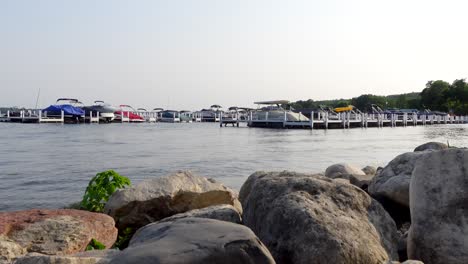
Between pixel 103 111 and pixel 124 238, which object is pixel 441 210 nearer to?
pixel 124 238

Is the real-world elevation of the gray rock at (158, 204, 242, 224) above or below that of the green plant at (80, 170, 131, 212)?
above

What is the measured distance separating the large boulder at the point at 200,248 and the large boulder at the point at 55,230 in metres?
1.68

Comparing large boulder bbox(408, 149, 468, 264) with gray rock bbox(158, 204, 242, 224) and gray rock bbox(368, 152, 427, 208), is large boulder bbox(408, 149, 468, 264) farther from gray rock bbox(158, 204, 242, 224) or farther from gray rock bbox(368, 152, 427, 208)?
gray rock bbox(368, 152, 427, 208)

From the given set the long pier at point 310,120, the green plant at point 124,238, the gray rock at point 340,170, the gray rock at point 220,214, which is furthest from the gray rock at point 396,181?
the long pier at point 310,120

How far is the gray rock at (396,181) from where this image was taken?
6.64 meters

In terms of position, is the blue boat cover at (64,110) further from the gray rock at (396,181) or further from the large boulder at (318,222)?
the large boulder at (318,222)

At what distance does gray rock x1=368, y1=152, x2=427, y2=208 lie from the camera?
6.64 metres

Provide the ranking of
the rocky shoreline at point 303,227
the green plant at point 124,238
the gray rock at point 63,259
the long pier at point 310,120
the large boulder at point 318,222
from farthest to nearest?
the long pier at point 310,120, the green plant at point 124,238, the large boulder at point 318,222, the rocky shoreline at point 303,227, the gray rock at point 63,259

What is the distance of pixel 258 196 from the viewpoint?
483 cm

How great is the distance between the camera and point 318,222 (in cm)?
413

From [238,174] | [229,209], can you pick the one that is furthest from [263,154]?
[229,209]

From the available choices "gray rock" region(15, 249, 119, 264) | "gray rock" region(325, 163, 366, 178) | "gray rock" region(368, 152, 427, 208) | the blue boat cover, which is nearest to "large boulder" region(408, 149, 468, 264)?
"gray rock" region(368, 152, 427, 208)

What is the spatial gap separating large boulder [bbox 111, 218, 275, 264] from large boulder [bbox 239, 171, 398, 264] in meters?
0.94

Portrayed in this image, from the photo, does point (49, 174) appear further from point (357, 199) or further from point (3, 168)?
point (357, 199)
